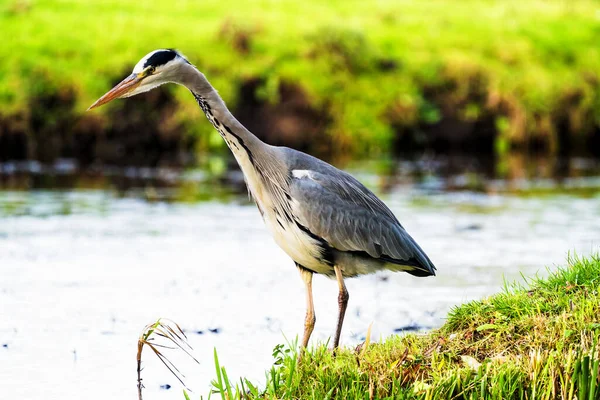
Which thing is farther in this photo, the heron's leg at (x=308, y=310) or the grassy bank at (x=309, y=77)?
the grassy bank at (x=309, y=77)

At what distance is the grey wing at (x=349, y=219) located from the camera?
20.4ft

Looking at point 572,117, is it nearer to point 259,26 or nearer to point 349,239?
point 259,26

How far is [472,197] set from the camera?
14.9 metres

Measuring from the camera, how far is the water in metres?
6.71

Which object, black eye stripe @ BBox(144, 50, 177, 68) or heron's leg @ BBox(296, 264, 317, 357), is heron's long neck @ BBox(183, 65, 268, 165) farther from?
heron's leg @ BBox(296, 264, 317, 357)

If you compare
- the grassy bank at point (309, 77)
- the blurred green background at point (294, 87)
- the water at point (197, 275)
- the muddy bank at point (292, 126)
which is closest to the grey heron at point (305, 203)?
the water at point (197, 275)

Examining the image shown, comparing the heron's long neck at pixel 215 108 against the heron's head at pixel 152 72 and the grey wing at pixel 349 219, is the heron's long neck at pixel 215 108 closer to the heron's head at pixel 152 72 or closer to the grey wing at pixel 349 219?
the heron's head at pixel 152 72

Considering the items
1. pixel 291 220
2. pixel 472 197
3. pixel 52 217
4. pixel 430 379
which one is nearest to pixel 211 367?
pixel 291 220

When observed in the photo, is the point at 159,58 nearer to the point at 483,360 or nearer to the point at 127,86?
the point at 127,86

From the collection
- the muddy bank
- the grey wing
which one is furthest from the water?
the muddy bank

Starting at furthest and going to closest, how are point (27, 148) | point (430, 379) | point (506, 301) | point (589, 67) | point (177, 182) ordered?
point (589, 67), point (27, 148), point (177, 182), point (506, 301), point (430, 379)

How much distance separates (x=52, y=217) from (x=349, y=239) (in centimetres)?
749

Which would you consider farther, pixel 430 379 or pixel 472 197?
pixel 472 197

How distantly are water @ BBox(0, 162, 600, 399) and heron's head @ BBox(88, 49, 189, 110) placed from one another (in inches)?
69.6
